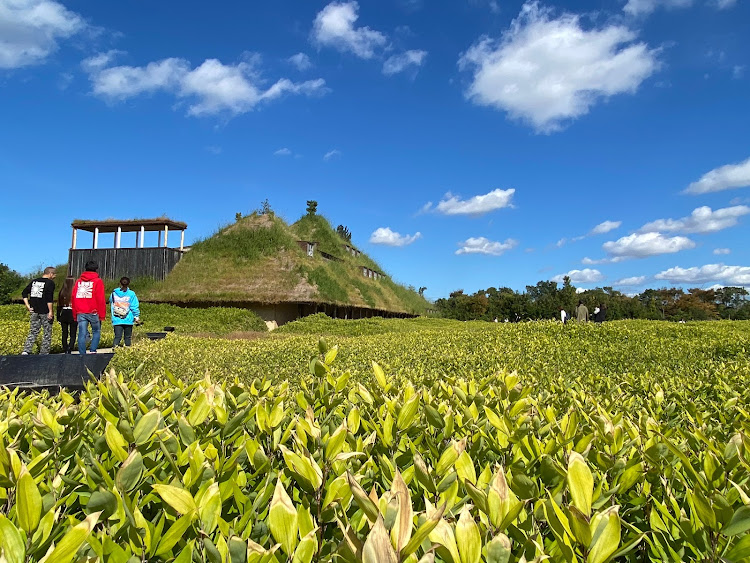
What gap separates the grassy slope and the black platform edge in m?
17.2

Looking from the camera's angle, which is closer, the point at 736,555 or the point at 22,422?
the point at 736,555

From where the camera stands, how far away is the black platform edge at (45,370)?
660 centimetres

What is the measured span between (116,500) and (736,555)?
4.19 ft

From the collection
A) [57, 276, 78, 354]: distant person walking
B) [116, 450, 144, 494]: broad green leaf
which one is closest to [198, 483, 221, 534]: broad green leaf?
[116, 450, 144, 494]: broad green leaf

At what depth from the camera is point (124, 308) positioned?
10594mm

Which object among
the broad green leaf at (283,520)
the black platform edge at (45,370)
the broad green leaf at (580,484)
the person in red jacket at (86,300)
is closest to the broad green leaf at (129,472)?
the broad green leaf at (283,520)

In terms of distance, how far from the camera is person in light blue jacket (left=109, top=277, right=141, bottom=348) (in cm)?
1048

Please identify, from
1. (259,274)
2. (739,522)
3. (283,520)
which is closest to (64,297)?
(283,520)

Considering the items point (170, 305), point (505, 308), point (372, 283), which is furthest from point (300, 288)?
point (505, 308)

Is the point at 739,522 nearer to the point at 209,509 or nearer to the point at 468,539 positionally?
the point at 468,539

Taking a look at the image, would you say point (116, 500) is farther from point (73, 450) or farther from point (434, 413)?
point (434, 413)

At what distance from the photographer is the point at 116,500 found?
1116 mm

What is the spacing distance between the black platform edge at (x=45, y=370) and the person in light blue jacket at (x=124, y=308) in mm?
3687

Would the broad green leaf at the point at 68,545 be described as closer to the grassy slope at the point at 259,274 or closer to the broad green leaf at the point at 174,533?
the broad green leaf at the point at 174,533
